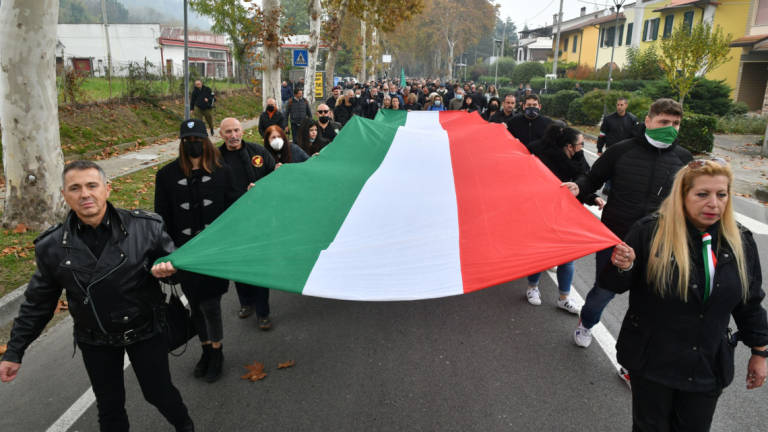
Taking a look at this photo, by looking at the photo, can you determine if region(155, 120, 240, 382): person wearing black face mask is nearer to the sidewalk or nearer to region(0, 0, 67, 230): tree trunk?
region(0, 0, 67, 230): tree trunk

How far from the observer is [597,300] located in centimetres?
420

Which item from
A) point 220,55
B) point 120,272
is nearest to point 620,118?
point 120,272

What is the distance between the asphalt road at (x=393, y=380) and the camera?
140 inches

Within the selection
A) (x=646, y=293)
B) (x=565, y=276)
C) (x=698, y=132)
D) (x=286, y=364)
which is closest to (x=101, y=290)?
(x=286, y=364)

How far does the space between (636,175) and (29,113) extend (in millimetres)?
7616

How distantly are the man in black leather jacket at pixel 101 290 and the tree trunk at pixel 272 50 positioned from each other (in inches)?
533

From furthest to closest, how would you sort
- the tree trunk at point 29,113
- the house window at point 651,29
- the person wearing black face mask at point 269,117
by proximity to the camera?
the house window at point 651,29, the person wearing black face mask at point 269,117, the tree trunk at point 29,113

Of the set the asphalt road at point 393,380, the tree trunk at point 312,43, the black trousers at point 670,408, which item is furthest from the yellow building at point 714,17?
the black trousers at point 670,408

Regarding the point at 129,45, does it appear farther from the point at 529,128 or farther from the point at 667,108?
the point at 667,108

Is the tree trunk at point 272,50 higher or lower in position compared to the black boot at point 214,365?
higher

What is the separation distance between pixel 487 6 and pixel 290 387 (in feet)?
265

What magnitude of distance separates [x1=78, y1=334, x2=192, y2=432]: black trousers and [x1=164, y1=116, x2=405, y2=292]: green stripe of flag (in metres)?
0.52

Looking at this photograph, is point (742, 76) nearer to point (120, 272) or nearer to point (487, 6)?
point (120, 272)

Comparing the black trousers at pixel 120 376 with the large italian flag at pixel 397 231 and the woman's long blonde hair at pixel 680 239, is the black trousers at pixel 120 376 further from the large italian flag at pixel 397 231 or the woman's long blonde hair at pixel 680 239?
the woman's long blonde hair at pixel 680 239
